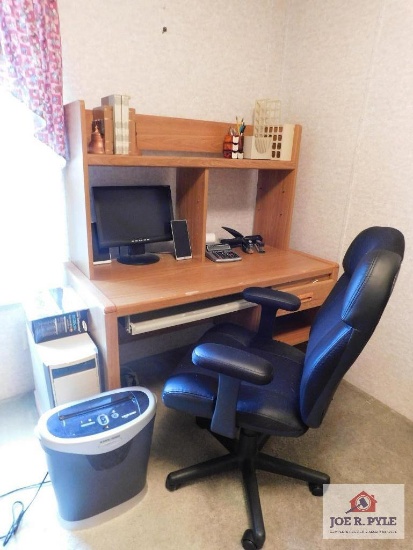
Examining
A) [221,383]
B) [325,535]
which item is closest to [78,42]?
[221,383]

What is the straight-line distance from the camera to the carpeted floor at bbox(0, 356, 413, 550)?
4.08ft

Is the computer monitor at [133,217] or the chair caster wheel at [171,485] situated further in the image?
the computer monitor at [133,217]

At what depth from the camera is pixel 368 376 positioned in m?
2.02

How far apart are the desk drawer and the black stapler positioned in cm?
38

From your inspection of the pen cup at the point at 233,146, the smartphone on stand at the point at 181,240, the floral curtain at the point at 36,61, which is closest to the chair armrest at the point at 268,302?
the smartphone on stand at the point at 181,240

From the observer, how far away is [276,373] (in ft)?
4.45

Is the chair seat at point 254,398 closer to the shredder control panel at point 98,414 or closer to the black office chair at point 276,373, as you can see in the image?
the black office chair at point 276,373

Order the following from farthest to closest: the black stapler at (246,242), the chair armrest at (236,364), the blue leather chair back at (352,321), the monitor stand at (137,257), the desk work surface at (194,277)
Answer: the black stapler at (246,242) < the monitor stand at (137,257) < the desk work surface at (194,277) < the chair armrest at (236,364) < the blue leather chair back at (352,321)

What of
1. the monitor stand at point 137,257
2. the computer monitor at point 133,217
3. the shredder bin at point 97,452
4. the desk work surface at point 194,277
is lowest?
the shredder bin at point 97,452

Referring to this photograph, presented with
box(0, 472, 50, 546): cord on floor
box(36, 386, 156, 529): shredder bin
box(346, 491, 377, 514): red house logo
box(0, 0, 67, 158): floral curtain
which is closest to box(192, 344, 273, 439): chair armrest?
box(36, 386, 156, 529): shredder bin

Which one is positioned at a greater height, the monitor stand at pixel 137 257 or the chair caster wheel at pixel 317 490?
the monitor stand at pixel 137 257

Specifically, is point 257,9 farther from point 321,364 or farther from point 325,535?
point 325,535

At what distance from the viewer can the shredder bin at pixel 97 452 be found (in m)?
1.14

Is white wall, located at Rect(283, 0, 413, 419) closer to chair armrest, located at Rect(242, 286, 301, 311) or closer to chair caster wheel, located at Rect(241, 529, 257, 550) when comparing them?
chair armrest, located at Rect(242, 286, 301, 311)
